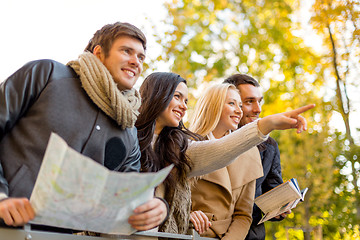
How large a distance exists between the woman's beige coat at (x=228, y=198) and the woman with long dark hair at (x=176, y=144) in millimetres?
463

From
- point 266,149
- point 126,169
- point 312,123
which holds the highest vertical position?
point 312,123

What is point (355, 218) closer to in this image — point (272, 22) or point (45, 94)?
point (272, 22)

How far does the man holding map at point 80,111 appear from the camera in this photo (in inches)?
82.3

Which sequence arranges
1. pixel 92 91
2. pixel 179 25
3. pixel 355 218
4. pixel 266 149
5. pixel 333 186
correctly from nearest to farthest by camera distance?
pixel 92 91 < pixel 266 149 < pixel 179 25 < pixel 355 218 < pixel 333 186

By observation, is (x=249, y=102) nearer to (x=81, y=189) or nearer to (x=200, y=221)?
(x=200, y=221)

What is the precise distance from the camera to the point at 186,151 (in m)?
3.60

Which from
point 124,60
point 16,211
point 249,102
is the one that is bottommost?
point 16,211

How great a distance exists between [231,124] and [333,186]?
27.9ft

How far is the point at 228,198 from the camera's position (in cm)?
414

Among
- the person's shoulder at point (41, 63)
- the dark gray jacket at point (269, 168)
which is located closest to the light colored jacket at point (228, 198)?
the dark gray jacket at point (269, 168)

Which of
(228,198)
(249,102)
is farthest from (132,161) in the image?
(249,102)

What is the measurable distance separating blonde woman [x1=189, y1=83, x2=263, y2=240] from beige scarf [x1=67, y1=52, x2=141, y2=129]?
1448 millimetres

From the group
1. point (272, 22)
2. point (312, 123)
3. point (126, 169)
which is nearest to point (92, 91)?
point (126, 169)

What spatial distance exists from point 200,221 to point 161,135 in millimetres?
727
